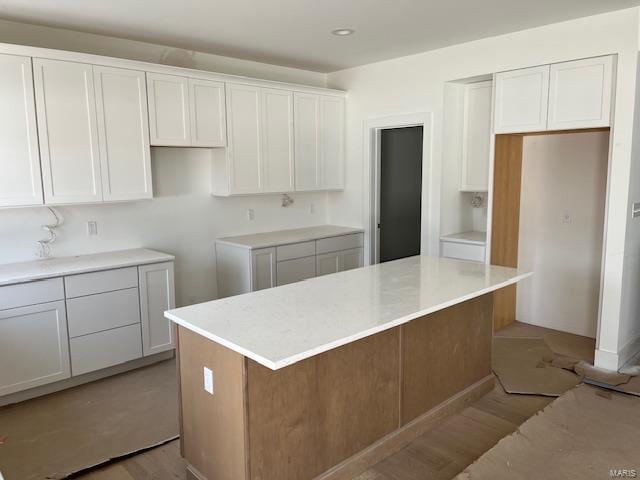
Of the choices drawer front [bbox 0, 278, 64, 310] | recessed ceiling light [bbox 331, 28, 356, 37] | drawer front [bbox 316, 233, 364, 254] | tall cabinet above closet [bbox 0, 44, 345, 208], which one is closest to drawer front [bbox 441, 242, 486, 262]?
drawer front [bbox 316, 233, 364, 254]

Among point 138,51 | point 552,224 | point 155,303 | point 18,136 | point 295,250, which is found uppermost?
point 138,51

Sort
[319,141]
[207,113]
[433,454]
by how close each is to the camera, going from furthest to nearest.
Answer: [319,141] → [207,113] → [433,454]

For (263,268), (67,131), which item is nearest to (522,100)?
(263,268)

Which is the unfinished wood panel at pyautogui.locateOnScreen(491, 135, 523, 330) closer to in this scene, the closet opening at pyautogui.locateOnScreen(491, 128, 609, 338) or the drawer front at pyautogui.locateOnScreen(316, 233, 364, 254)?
the closet opening at pyautogui.locateOnScreen(491, 128, 609, 338)

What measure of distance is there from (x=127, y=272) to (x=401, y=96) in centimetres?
303

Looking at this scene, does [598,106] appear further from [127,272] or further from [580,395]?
[127,272]

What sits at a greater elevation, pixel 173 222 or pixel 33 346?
pixel 173 222

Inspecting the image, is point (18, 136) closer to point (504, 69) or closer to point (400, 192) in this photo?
point (400, 192)

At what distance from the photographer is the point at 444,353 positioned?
295 cm

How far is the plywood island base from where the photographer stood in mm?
2059

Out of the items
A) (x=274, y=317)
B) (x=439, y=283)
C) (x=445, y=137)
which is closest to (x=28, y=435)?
(x=274, y=317)

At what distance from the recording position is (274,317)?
2250 millimetres

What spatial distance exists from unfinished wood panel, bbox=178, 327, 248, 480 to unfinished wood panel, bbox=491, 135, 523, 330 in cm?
300

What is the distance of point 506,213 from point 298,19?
8.33 feet
